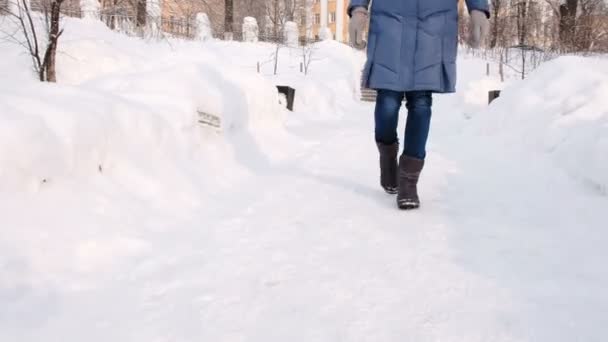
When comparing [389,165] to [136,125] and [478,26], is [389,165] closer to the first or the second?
[478,26]

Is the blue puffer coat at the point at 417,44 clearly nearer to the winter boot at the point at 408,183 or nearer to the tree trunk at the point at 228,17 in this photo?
the winter boot at the point at 408,183

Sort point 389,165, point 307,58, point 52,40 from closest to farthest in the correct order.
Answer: point 389,165 < point 52,40 < point 307,58

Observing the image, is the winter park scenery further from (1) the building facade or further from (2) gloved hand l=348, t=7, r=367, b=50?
(1) the building facade

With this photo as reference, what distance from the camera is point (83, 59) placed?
26.5 feet

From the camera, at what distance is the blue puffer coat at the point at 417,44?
2.46 metres

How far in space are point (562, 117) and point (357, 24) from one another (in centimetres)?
232

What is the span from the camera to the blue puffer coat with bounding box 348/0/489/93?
2465 mm

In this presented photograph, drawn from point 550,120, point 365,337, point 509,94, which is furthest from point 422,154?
point 509,94

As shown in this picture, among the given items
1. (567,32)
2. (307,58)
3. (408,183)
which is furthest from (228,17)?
(408,183)

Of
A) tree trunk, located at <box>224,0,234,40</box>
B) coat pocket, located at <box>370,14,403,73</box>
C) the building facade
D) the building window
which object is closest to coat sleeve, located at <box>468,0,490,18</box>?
coat pocket, located at <box>370,14,403,73</box>

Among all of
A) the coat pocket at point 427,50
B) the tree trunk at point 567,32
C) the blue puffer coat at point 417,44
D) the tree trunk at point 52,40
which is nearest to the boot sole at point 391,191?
the blue puffer coat at point 417,44

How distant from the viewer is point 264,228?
Result: 2148 mm

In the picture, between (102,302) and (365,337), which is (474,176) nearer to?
(365,337)

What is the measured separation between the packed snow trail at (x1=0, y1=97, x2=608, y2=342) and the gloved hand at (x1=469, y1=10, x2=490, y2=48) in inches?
34.0
